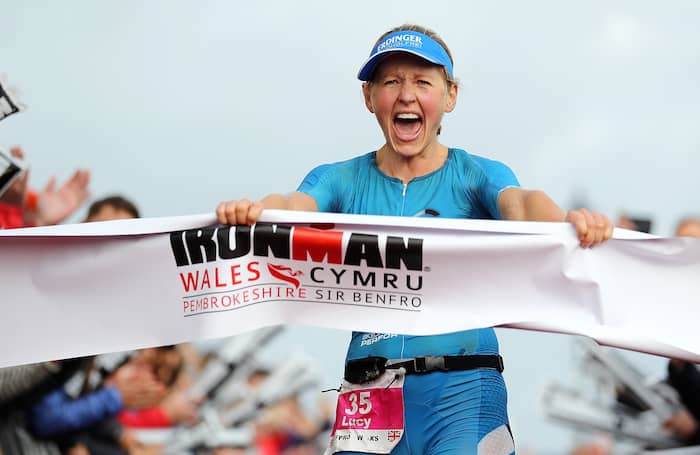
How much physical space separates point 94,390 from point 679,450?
14.2 ft

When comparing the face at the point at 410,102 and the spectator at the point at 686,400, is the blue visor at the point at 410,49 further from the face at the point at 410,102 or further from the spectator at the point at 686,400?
the spectator at the point at 686,400

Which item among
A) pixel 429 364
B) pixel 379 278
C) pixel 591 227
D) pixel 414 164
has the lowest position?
pixel 429 364

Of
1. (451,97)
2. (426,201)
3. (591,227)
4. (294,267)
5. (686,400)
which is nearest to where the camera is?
(591,227)

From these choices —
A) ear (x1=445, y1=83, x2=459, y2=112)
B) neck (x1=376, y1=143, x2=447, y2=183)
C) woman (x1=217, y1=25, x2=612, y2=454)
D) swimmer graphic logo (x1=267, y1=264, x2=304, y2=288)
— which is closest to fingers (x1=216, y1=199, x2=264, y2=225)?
woman (x1=217, y1=25, x2=612, y2=454)

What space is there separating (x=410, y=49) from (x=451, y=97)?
29cm

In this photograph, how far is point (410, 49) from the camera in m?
3.61

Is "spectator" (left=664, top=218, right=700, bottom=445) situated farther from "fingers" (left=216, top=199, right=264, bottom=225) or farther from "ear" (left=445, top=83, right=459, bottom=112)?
"fingers" (left=216, top=199, right=264, bottom=225)

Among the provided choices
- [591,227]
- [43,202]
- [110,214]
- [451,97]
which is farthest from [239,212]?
[43,202]

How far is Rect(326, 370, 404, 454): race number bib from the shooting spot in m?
3.46

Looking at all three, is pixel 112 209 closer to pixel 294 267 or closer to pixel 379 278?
pixel 294 267

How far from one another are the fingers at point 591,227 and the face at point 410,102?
0.64 meters

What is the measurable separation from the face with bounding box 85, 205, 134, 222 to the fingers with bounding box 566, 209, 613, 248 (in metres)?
→ 3.61

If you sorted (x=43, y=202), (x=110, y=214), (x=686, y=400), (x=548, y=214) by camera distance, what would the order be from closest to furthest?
(x=548, y=214), (x=110, y=214), (x=43, y=202), (x=686, y=400)

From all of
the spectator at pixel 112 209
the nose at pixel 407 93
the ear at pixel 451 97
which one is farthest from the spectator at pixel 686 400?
the nose at pixel 407 93
